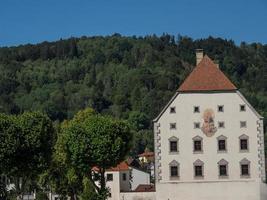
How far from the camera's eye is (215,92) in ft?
263

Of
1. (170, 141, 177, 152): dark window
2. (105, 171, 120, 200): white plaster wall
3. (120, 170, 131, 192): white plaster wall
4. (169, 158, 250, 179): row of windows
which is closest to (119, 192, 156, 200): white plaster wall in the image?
(105, 171, 120, 200): white plaster wall

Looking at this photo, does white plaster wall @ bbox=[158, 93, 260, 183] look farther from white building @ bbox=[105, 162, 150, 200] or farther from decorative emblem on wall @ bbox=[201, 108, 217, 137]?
white building @ bbox=[105, 162, 150, 200]

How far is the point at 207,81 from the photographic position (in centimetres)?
8069

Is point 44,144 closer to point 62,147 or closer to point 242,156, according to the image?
point 62,147

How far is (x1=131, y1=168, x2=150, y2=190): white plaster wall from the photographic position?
121500 mm

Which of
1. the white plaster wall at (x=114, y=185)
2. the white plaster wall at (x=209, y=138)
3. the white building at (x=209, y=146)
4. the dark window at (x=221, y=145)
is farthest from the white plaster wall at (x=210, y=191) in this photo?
the white plaster wall at (x=114, y=185)

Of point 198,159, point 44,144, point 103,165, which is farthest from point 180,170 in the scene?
point 44,144

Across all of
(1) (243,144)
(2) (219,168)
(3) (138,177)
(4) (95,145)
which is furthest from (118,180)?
(1) (243,144)

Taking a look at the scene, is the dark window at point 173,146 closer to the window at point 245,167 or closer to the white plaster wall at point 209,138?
the white plaster wall at point 209,138

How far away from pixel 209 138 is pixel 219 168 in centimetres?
339

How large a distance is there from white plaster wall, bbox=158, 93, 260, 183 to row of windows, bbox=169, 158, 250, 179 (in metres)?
0.34

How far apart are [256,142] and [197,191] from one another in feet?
26.9

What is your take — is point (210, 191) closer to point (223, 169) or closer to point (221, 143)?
point (223, 169)

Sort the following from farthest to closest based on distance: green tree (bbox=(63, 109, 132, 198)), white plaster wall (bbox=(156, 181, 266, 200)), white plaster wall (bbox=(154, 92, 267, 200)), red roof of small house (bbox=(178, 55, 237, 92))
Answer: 1. red roof of small house (bbox=(178, 55, 237, 92))
2. white plaster wall (bbox=(154, 92, 267, 200))
3. white plaster wall (bbox=(156, 181, 266, 200))
4. green tree (bbox=(63, 109, 132, 198))
